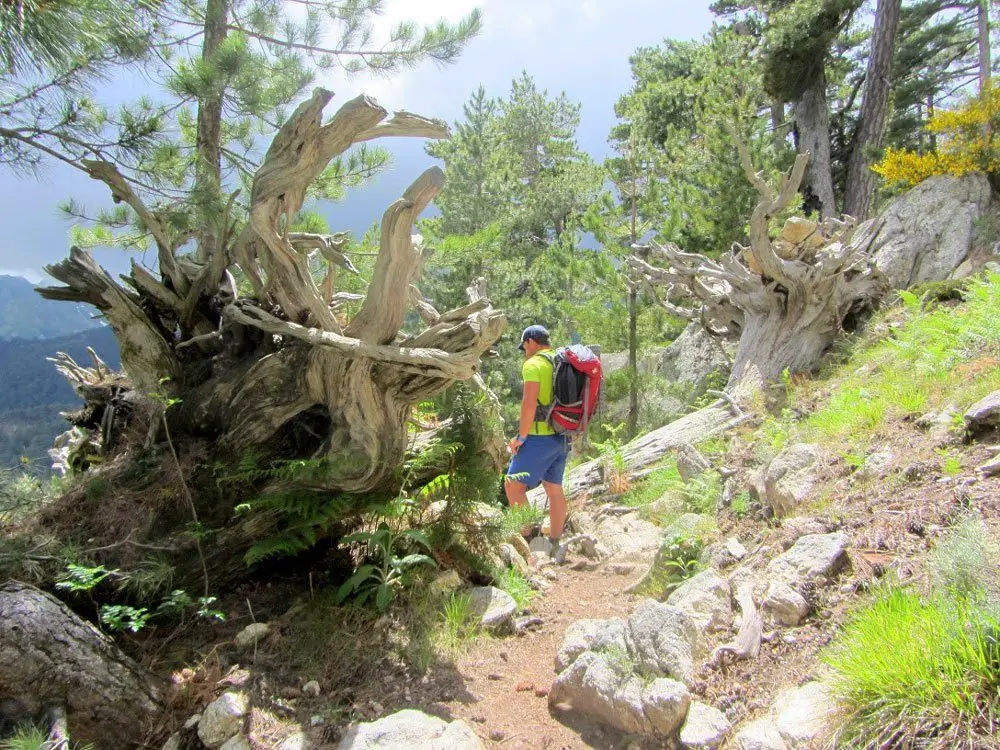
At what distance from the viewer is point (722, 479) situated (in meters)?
5.92

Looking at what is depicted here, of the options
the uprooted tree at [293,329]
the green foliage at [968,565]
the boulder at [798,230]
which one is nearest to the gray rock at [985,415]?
the green foliage at [968,565]

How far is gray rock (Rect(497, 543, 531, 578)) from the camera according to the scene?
5.13 metres

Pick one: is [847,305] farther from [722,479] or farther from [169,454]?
[169,454]

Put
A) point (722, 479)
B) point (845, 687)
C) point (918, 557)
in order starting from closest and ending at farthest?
point (845, 687) → point (918, 557) → point (722, 479)

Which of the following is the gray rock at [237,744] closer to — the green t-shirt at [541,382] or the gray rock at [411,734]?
the gray rock at [411,734]

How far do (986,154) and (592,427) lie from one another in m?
9.59

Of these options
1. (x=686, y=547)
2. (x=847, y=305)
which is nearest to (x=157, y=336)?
(x=686, y=547)

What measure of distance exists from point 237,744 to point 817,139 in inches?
758

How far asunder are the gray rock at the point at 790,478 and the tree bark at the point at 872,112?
42.2ft

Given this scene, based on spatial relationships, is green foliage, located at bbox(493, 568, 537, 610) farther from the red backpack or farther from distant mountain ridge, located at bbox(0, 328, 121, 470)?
distant mountain ridge, located at bbox(0, 328, 121, 470)

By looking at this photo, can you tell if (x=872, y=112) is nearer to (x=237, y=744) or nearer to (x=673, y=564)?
(x=673, y=564)

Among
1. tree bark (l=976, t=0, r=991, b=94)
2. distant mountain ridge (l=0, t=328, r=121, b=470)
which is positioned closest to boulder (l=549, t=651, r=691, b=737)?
distant mountain ridge (l=0, t=328, r=121, b=470)

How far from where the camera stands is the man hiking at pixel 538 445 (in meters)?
5.83

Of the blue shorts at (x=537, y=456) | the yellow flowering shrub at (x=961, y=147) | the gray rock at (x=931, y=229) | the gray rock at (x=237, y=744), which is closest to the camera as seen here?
the gray rock at (x=237, y=744)
